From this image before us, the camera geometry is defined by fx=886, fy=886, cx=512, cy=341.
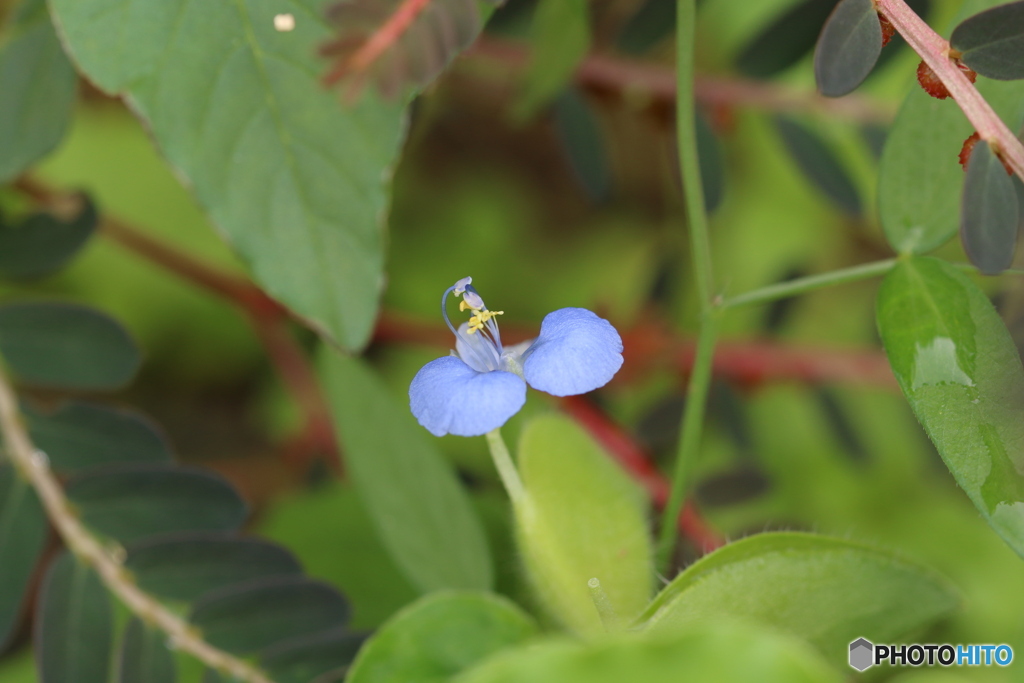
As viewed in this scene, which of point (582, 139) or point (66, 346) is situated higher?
point (582, 139)

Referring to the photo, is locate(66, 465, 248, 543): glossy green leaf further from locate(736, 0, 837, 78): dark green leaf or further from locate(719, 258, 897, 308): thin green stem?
locate(736, 0, 837, 78): dark green leaf

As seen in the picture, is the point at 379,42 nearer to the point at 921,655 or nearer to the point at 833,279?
the point at 833,279

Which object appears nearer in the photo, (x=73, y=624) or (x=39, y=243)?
(x=73, y=624)

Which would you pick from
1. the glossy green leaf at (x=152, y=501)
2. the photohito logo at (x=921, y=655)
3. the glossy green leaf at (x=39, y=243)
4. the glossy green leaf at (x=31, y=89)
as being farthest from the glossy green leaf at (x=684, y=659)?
the glossy green leaf at (x=39, y=243)

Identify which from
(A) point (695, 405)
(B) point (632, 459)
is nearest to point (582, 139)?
(B) point (632, 459)

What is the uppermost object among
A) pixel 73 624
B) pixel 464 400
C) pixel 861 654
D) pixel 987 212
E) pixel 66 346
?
pixel 987 212

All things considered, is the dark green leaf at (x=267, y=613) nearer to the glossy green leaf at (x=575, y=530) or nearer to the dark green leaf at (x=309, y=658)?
the dark green leaf at (x=309, y=658)
